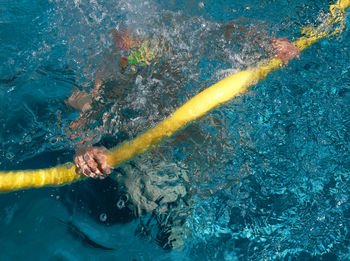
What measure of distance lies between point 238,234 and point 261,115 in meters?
1.03

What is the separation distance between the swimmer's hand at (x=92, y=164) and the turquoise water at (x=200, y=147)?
189mm

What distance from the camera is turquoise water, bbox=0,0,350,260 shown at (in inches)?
86.1

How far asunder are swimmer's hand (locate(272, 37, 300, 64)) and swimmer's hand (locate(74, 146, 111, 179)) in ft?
5.70

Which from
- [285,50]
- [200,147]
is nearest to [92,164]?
[200,147]

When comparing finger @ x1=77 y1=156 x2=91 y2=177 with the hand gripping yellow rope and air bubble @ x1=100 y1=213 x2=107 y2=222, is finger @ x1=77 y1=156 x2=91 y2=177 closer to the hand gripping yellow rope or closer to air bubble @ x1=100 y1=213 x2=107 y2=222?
the hand gripping yellow rope

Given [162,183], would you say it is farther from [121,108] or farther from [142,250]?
[121,108]

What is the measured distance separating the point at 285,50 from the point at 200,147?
3.95 ft

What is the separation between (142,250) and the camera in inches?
84.0

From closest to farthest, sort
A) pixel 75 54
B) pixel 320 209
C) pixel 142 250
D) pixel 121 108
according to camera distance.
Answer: pixel 142 250
pixel 320 209
pixel 121 108
pixel 75 54

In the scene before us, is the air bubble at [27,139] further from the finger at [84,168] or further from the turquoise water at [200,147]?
the finger at [84,168]

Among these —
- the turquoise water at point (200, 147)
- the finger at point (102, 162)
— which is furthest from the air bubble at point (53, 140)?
the finger at point (102, 162)

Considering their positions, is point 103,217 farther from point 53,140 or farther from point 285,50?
point 285,50

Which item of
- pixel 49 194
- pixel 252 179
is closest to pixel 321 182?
pixel 252 179

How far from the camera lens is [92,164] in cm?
215
